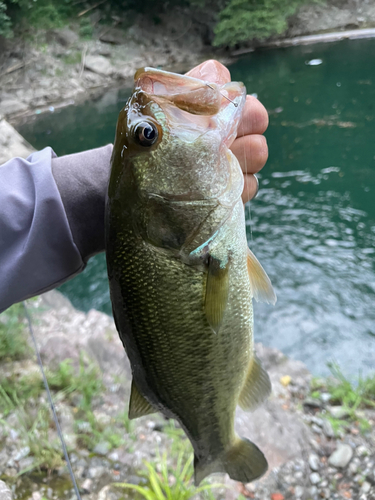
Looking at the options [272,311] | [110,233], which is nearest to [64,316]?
[272,311]

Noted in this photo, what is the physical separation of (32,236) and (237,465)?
3.92ft

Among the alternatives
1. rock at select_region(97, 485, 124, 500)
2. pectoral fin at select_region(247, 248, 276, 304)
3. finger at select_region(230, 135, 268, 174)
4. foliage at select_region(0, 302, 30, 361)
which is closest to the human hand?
finger at select_region(230, 135, 268, 174)

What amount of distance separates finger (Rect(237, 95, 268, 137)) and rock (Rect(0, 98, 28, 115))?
18.2m

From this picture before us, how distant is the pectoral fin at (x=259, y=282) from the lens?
127cm

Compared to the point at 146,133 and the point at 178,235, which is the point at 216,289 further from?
the point at 146,133

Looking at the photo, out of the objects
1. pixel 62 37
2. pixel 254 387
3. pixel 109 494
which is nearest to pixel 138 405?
pixel 254 387

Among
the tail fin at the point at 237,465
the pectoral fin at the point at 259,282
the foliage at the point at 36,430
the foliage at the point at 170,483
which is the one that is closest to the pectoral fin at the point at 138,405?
the tail fin at the point at 237,465

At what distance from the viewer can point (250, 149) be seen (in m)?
1.32

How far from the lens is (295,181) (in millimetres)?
8586

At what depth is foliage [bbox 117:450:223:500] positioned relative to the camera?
221cm

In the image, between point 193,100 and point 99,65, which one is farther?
point 99,65

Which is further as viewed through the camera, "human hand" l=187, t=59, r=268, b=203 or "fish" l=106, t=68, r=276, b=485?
"human hand" l=187, t=59, r=268, b=203

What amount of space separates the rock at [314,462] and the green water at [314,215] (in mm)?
1657

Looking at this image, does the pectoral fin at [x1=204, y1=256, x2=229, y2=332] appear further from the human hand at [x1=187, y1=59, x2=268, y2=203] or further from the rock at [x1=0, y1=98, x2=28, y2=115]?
the rock at [x1=0, y1=98, x2=28, y2=115]
